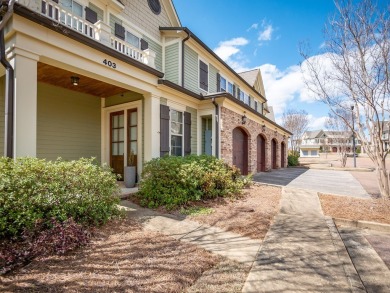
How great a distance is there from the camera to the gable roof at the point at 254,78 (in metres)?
19.5

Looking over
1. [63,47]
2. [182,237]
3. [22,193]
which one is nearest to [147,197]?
[182,237]

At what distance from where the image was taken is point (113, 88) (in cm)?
782

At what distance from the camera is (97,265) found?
2760 millimetres

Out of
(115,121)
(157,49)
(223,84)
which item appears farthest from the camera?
(223,84)

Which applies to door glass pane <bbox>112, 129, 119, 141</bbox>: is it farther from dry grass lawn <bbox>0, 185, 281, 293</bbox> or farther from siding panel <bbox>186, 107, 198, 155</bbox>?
dry grass lawn <bbox>0, 185, 281, 293</bbox>

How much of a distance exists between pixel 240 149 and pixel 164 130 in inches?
215

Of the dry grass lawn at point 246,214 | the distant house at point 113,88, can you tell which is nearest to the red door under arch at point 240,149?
the distant house at point 113,88

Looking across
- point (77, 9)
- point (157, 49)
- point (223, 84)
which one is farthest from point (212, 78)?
point (77, 9)

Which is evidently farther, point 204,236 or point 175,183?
point 175,183

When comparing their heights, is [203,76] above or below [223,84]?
below

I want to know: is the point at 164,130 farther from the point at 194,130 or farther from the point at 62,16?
the point at 62,16

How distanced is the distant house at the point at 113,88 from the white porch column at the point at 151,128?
0.03 m

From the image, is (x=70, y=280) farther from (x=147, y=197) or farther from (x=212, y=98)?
(x=212, y=98)

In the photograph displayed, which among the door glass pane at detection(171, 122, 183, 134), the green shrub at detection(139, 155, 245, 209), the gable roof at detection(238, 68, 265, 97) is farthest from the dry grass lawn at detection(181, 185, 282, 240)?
the gable roof at detection(238, 68, 265, 97)
